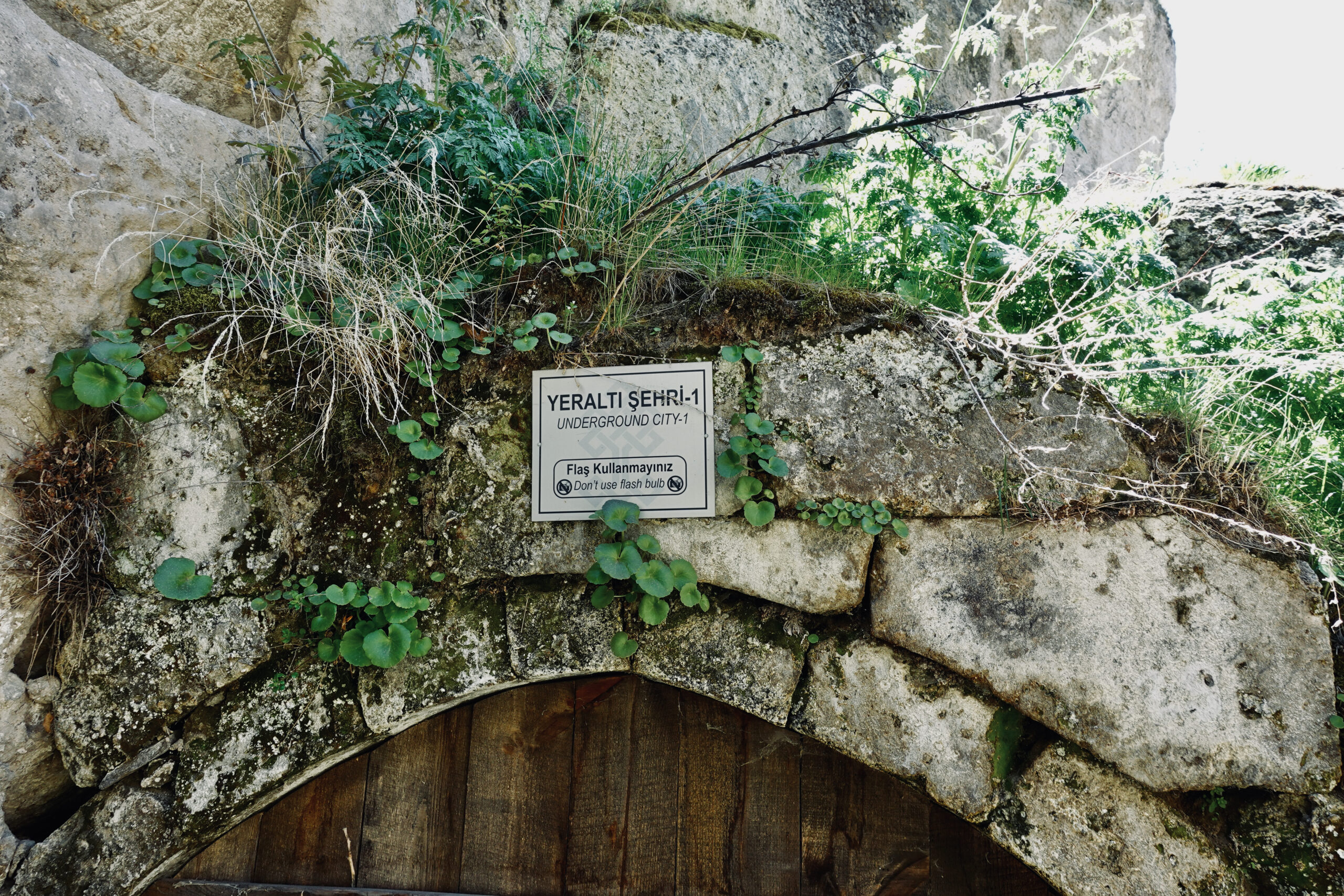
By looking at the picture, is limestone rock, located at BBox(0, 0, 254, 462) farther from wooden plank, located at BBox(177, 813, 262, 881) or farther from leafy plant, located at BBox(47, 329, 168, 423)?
wooden plank, located at BBox(177, 813, 262, 881)

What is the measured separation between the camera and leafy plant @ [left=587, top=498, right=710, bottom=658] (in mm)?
1642

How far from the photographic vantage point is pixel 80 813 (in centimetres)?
173

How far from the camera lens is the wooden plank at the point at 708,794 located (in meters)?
1.83

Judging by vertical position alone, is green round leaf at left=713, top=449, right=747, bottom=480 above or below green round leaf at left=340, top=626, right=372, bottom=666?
above

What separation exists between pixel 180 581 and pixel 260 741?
0.40 m

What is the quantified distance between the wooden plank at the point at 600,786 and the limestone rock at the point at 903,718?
0.48 metres

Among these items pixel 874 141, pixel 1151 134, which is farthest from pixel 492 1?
pixel 1151 134

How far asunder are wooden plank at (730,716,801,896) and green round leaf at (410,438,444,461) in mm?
983

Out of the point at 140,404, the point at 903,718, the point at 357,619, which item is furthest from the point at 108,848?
the point at 903,718

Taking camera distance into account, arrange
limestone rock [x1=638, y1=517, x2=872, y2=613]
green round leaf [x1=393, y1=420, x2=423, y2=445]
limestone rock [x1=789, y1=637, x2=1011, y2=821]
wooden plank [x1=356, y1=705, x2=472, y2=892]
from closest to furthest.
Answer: limestone rock [x1=789, y1=637, x2=1011, y2=821]
limestone rock [x1=638, y1=517, x2=872, y2=613]
green round leaf [x1=393, y1=420, x2=423, y2=445]
wooden plank [x1=356, y1=705, x2=472, y2=892]

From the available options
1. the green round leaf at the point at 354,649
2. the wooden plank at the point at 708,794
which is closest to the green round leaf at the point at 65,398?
the green round leaf at the point at 354,649

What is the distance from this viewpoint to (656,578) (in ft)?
5.41

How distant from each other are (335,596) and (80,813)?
77cm

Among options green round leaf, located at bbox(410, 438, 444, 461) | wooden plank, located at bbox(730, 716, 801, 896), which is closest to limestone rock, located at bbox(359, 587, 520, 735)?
green round leaf, located at bbox(410, 438, 444, 461)
